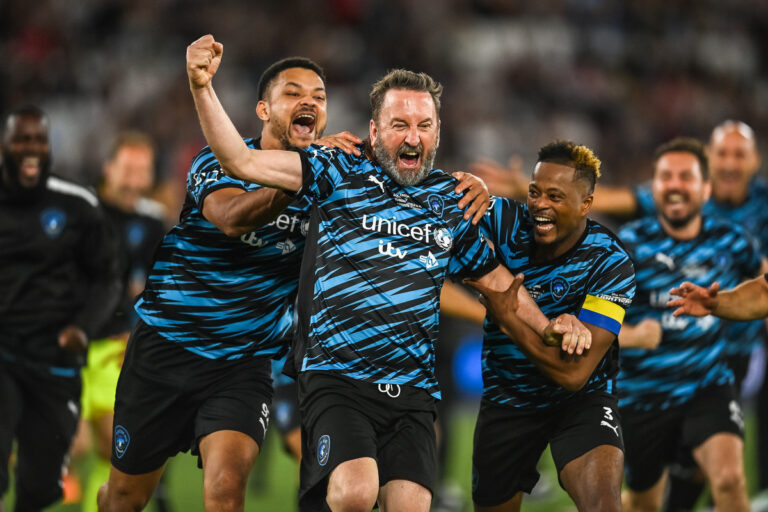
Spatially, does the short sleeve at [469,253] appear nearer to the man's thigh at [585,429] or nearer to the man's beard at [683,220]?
the man's thigh at [585,429]

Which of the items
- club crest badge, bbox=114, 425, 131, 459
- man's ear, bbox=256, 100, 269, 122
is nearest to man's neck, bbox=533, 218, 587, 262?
man's ear, bbox=256, 100, 269, 122

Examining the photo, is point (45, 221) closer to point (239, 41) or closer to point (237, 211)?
point (237, 211)

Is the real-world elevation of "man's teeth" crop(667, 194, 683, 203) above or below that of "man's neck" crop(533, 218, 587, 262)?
above

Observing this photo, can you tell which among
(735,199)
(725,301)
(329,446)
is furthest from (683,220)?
(329,446)

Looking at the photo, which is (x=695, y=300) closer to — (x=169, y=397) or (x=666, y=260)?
(x=666, y=260)

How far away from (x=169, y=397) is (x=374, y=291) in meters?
1.33

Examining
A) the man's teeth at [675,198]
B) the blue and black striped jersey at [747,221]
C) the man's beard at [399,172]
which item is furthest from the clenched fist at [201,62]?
the blue and black striped jersey at [747,221]

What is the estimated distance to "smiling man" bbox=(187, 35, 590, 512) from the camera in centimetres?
454

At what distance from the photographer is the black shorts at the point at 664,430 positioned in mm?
6617

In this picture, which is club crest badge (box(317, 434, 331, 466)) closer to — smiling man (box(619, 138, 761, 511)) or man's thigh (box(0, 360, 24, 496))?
man's thigh (box(0, 360, 24, 496))

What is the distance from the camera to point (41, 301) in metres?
6.45

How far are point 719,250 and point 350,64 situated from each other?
10.1 m

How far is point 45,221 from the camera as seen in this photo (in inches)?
255

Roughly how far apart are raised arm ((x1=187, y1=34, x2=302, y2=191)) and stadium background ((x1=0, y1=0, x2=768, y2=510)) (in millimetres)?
7173
